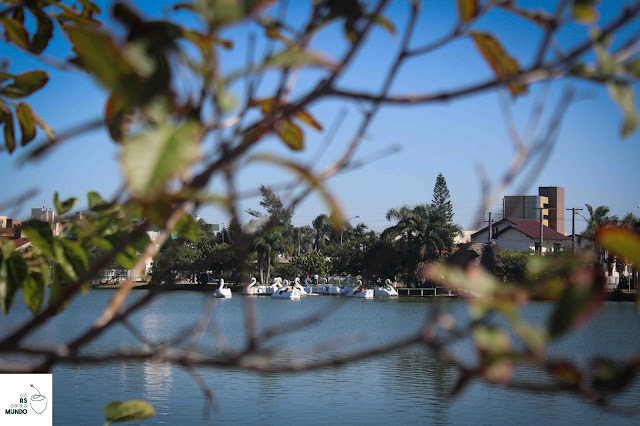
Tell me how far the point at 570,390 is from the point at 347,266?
50.0 m

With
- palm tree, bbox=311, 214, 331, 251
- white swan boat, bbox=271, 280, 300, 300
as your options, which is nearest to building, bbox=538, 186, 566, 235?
palm tree, bbox=311, 214, 331, 251

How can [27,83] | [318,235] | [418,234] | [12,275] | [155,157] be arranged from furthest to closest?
[318,235] < [418,234] < [27,83] < [12,275] < [155,157]

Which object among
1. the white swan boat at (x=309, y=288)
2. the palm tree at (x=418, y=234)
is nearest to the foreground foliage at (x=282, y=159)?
the palm tree at (x=418, y=234)

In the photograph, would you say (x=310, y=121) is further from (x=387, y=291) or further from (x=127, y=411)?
(x=387, y=291)

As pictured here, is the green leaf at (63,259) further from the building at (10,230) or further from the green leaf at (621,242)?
the green leaf at (621,242)

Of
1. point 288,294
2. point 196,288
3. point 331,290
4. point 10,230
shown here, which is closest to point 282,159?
point 10,230

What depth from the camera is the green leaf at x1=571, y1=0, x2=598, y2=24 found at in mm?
438

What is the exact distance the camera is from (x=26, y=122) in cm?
118

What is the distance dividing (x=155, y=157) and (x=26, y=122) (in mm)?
968

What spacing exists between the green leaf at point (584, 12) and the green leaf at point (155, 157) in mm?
272

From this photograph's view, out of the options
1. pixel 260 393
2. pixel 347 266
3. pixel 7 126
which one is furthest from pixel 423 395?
pixel 347 266

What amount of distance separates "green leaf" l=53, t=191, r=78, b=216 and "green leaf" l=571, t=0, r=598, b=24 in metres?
0.93

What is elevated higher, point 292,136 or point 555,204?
point 555,204

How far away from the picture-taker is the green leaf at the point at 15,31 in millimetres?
1084
